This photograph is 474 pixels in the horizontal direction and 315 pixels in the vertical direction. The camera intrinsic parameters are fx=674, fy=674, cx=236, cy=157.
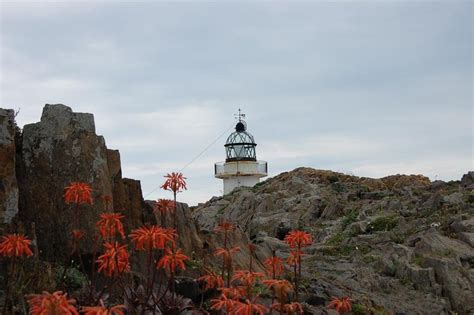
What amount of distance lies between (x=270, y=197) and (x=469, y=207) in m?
13.9

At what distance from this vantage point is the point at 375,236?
23.8m

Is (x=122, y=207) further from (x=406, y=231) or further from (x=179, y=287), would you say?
(x=406, y=231)

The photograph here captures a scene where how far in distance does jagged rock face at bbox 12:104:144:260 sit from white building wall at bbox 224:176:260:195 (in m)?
44.0

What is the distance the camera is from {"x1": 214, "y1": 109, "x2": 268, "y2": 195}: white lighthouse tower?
56.2 meters

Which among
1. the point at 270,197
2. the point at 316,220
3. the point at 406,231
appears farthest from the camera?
the point at 270,197

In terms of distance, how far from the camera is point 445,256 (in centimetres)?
1848

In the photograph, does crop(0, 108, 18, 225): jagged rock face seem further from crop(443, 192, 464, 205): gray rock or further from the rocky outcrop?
crop(443, 192, 464, 205): gray rock

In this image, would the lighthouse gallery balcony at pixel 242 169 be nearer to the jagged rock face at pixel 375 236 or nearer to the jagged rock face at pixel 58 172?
the jagged rock face at pixel 375 236

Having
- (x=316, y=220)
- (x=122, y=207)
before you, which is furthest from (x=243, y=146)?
(x=122, y=207)

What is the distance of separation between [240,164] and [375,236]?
→ 33.0 m

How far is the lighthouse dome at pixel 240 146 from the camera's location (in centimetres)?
5747

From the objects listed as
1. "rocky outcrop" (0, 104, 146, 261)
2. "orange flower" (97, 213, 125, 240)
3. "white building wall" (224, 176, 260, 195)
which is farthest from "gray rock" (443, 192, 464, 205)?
"white building wall" (224, 176, 260, 195)

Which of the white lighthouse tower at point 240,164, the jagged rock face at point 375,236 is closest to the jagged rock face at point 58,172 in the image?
the jagged rock face at point 375,236

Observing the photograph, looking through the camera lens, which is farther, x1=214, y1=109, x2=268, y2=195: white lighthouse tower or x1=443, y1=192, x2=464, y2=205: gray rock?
x1=214, y1=109, x2=268, y2=195: white lighthouse tower
